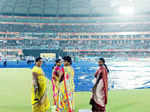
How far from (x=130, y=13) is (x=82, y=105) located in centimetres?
7862

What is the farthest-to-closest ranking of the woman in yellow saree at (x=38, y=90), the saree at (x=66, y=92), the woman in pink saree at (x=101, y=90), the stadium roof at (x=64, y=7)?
the stadium roof at (x=64, y=7), the saree at (x=66, y=92), the woman in yellow saree at (x=38, y=90), the woman in pink saree at (x=101, y=90)

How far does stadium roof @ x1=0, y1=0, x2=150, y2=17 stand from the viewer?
7888 cm

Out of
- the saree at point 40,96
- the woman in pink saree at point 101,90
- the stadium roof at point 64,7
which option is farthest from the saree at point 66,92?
the stadium roof at point 64,7

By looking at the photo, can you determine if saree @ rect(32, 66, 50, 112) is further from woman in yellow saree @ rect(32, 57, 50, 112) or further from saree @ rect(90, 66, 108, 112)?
saree @ rect(90, 66, 108, 112)

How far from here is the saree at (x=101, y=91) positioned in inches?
177

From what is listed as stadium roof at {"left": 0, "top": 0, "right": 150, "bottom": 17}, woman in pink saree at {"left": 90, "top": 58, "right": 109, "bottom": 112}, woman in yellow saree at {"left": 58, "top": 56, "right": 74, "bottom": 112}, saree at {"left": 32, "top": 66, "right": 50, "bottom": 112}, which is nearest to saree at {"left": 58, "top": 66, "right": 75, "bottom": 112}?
woman in yellow saree at {"left": 58, "top": 56, "right": 74, "bottom": 112}

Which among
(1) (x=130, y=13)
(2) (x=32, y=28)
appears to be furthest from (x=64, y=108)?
(1) (x=130, y=13)

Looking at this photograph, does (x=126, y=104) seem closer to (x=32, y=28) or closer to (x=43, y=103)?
(x=43, y=103)

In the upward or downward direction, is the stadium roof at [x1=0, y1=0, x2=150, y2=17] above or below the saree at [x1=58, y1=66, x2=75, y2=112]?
above

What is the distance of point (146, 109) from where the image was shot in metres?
7.20

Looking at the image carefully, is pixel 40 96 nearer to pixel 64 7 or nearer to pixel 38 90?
pixel 38 90

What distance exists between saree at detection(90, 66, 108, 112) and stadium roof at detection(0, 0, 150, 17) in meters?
77.2

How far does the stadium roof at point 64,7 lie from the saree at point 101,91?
253 ft

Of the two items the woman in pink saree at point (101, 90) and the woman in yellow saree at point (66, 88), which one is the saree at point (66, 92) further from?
the woman in pink saree at point (101, 90)
